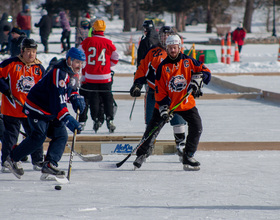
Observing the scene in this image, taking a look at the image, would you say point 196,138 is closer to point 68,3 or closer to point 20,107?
point 20,107

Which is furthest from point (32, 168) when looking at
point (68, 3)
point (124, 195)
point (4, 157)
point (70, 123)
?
point (68, 3)

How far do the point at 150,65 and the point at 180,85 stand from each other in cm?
57

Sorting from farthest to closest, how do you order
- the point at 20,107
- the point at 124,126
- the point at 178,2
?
the point at 178,2
the point at 124,126
the point at 20,107

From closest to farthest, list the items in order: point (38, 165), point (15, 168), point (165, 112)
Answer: point (15, 168) < point (165, 112) < point (38, 165)

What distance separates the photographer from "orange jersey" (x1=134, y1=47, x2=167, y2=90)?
587cm

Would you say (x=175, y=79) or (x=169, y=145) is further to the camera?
(x=169, y=145)

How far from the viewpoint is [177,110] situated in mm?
5551

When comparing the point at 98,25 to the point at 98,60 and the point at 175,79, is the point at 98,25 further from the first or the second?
the point at 175,79

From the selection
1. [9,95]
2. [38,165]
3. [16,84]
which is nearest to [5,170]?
[38,165]

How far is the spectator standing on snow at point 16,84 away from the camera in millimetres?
5332

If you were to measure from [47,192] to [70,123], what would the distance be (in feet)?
2.06

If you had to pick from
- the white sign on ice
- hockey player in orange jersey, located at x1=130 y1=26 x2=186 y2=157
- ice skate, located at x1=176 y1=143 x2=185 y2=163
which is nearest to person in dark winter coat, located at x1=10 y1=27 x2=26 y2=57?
the white sign on ice

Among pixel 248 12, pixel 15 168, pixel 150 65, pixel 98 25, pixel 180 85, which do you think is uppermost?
pixel 98 25

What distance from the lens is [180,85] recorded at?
5.46m
